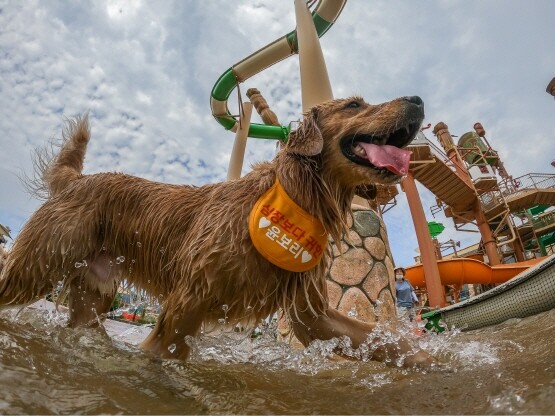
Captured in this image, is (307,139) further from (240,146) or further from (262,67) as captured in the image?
(262,67)

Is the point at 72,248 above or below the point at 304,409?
above

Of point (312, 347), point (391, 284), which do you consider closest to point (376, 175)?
point (312, 347)

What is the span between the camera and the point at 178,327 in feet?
7.04

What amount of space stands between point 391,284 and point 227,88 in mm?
5611

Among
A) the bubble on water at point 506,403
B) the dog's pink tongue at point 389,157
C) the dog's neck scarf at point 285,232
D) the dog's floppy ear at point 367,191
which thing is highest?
the dog's floppy ear at point 367,191

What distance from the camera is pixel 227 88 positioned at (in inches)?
329

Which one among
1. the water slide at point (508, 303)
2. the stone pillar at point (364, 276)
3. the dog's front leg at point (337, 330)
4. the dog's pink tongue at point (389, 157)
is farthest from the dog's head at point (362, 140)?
the water slide at point (508, 303)

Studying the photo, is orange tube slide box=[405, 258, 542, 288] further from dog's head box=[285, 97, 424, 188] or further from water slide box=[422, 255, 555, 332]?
dog's head box=[285, 97, 424, 188]

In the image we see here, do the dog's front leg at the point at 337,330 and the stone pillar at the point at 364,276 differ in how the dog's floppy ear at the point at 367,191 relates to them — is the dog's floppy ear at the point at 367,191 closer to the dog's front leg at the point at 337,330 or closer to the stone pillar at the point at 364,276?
the dog's front leg at the point at 337,330

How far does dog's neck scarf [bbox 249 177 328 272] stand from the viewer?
2.07m

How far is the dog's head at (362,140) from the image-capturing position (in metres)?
2.17

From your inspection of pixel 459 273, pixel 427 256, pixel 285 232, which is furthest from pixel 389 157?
pixel 459 273

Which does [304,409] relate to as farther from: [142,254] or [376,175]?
[142,254]

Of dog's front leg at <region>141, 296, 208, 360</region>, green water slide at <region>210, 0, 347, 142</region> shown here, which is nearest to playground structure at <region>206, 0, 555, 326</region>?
green water slide at <region>210, 0, 347, 142</region>
